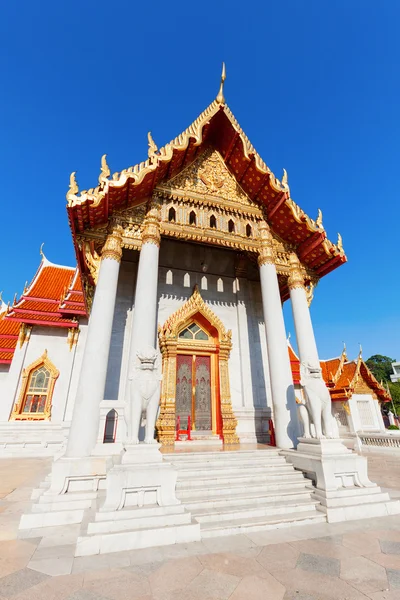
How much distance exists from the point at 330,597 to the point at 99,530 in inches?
91.6

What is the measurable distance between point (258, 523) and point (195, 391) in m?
4.61

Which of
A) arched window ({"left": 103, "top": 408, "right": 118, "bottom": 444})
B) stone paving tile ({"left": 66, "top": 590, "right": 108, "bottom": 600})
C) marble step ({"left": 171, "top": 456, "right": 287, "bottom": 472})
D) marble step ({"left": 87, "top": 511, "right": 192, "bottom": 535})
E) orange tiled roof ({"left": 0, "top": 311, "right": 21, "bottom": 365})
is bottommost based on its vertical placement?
stone paving tile ({"left": 66, "top": 590, "right": 108, "bottom": 600})

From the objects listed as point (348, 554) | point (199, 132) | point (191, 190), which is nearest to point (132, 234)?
point (191, 190)

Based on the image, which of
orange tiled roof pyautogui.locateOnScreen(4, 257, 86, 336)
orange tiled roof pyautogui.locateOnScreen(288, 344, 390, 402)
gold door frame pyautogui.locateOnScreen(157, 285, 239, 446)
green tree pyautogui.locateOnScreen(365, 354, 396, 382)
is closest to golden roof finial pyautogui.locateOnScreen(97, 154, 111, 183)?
gold door frame pyautogui.locateOnScreen(157, 285, 239, 446)

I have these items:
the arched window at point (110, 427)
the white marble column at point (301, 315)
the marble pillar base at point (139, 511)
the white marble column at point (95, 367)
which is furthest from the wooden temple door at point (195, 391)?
the marble pillar base at point (139, 511)

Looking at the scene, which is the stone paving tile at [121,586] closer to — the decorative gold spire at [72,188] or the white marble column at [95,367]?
the white marble column at [95,367]

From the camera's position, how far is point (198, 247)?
32.8 ft

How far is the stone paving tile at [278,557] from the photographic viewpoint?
2.75m

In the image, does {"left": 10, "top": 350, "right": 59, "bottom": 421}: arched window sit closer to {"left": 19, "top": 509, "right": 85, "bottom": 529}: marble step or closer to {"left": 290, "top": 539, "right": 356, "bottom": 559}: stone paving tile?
{"left": 19, "top": 509, "right": 85, "bottom": 529}: marble step

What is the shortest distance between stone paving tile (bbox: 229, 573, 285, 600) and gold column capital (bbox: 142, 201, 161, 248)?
6356 millimetres

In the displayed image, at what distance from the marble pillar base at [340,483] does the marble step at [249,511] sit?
29 centimetres

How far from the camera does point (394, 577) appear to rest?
8.22 feet

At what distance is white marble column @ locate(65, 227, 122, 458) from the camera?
5.13 meters

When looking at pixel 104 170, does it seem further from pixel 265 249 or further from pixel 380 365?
pixel 380 365
